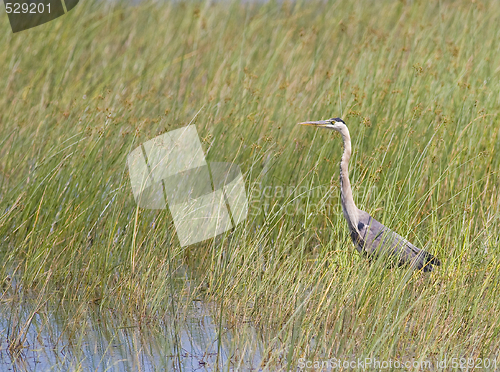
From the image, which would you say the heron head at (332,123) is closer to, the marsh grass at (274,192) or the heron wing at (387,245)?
the marsh grass at (274,192)

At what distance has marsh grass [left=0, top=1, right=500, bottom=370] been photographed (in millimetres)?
3662

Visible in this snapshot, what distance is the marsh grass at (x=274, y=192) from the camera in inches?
144

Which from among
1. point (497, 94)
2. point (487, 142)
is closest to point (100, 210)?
A: point (487, 142)

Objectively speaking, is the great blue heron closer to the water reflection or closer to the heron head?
the heron head

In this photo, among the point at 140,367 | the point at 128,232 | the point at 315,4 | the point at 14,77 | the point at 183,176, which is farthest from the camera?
the point at 315,4

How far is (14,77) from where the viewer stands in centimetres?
693

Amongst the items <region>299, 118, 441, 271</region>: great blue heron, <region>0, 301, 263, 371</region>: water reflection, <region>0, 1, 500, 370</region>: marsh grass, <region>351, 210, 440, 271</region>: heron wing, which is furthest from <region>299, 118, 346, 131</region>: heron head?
<region>0, 301, 263, 371</region>: water reflection

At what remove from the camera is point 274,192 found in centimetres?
505

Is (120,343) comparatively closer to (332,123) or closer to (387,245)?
(387,245)

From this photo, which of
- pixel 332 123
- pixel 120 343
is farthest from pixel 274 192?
pixel 120 343

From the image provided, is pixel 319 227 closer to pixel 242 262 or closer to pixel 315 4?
pixel 242 262

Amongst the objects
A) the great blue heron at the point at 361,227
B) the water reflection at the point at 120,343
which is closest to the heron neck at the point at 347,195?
the great blue heron at the point at 361,227

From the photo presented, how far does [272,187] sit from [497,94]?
2096 millimetres

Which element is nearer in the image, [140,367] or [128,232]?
[140,367]
